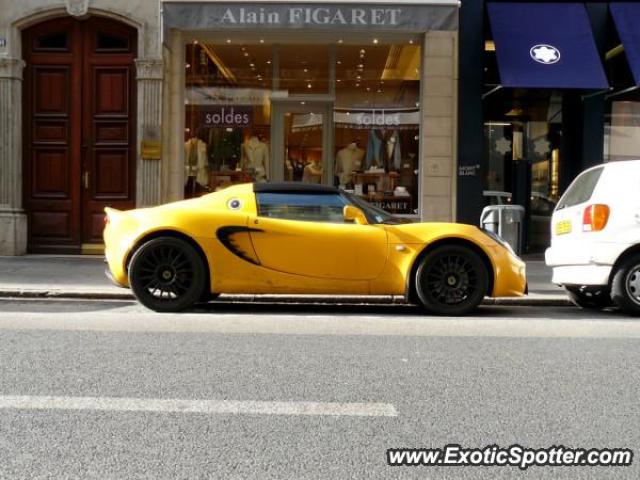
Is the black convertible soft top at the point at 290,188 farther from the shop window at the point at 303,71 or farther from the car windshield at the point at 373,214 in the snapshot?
the shop window at the point at 303,71

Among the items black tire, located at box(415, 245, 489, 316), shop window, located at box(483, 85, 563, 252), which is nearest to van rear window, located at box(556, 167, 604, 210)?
black tire, located at box(415, 245, 489, 316)

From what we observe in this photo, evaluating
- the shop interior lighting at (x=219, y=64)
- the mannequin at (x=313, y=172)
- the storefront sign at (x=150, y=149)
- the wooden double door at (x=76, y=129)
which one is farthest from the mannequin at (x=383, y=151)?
the wooden double door at (x=76, y=129)

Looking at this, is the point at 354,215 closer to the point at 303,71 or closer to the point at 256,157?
the point at 256,157

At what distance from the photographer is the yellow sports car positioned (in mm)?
7590

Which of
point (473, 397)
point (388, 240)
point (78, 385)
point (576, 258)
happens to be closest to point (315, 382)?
point (473, 397)

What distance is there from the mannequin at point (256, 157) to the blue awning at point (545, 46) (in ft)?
15.0

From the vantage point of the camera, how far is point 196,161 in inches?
541

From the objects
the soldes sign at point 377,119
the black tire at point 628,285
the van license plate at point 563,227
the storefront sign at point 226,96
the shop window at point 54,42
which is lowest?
the black tire at point 628,285

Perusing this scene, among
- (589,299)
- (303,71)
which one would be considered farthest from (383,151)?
(589,299)

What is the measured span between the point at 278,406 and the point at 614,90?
11.3 meters

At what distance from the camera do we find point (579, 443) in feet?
11.7

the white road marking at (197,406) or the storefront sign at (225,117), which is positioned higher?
the storefront sign at (225,117)

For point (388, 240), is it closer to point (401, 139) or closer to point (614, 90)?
point (401, 139)

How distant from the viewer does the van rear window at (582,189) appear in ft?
26.4
